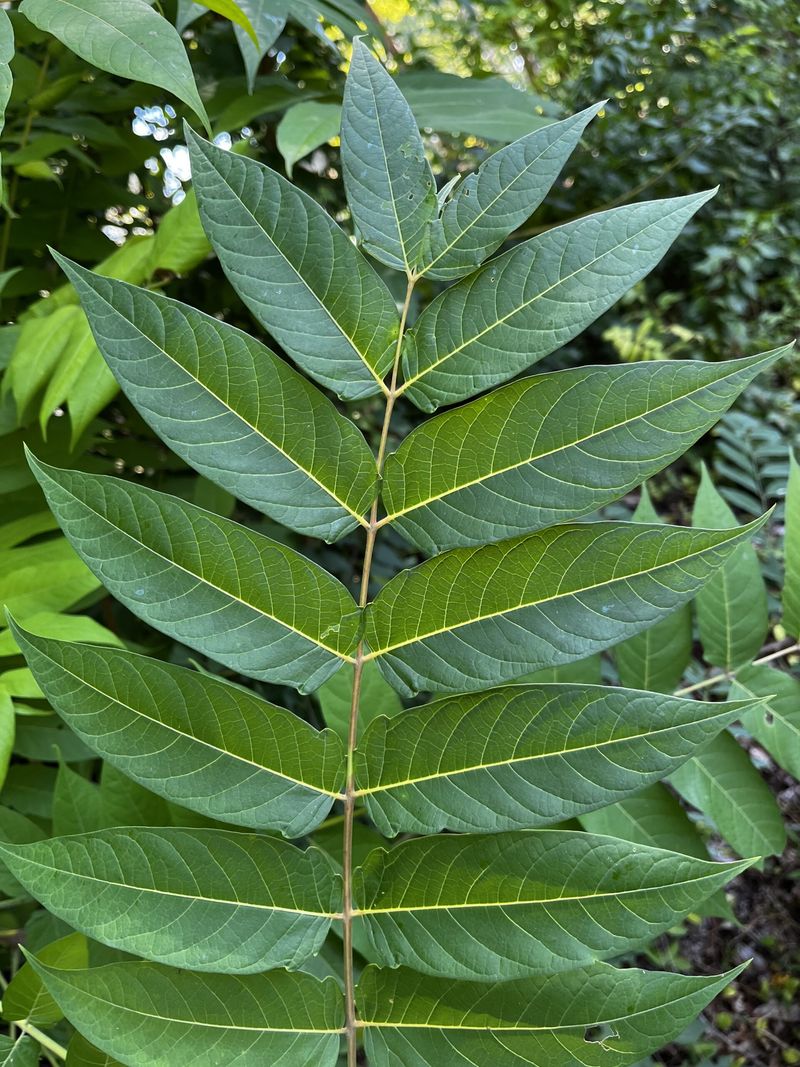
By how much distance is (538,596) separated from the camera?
40cm

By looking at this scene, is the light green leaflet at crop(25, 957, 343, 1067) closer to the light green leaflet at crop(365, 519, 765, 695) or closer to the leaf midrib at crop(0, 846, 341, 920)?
the leaf midrib at crop(0, 846, 341, 920)

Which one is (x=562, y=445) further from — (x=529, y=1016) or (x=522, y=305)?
(x=529, y=1016)

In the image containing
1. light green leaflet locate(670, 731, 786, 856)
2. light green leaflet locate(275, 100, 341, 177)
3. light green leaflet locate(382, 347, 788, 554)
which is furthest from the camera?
light green leaflet locate(275, 100, 341, 177)

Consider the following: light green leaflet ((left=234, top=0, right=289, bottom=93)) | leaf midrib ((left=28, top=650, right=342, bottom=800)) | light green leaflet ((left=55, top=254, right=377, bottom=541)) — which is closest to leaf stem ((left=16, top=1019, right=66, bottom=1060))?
leaf midrib ((left=28, top=650, right=342, bottom=800))

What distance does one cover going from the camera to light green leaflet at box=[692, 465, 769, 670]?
2.22 ft

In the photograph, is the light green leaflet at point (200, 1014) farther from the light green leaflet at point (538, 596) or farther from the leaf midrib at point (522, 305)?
the leaf midrib at point (522, 305)

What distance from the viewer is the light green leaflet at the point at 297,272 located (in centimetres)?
40

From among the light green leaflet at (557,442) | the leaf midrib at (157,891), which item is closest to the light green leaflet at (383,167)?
the light green leaflet at (557,442)

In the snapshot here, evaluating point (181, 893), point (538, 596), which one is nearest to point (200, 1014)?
point (181, 893)

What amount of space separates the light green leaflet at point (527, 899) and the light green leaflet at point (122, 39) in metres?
0.45

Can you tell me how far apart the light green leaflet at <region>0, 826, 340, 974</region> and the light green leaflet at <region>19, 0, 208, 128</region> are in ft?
1.34

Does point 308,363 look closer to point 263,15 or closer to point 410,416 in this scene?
point 263,15

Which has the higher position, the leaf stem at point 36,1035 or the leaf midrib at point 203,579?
the leaf midrib at point 203,579

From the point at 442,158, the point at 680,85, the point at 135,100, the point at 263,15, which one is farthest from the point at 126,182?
the point at 680,85
